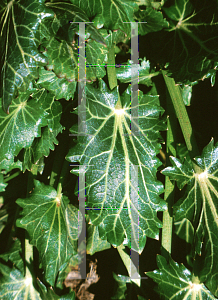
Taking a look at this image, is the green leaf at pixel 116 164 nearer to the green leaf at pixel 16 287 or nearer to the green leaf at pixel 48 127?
the green leaf at pixel 48 127

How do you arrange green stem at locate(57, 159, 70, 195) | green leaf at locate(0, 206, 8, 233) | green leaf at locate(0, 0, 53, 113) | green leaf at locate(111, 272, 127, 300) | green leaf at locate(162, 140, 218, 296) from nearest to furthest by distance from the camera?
green leaf at locate(0, 0, 53, 113)
green leaf at locate(162, 140, 218, 296)
green stem at locate(57, 159, 70, 195)
green leaf at locate(111, 272, 127, 300)
green leaf at locate(0, 206, 8, 233)

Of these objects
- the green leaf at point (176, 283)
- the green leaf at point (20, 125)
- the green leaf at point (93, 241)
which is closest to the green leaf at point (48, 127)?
the green leaf at point (20, 125)

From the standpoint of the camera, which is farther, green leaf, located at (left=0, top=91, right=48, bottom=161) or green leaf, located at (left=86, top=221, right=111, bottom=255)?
green leaf, located at (left=86, top=221, right=111, bottom=255)

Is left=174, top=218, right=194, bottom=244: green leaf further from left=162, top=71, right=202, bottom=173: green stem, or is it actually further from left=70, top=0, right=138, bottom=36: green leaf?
left=70, top=0, right=138, bottom=36: green leaf

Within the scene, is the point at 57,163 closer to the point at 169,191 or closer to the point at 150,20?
the point at 169,191

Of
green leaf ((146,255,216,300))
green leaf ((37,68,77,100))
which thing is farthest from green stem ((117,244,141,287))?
green leaf ((37,68,77,100))

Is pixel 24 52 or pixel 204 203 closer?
pixel 24 52

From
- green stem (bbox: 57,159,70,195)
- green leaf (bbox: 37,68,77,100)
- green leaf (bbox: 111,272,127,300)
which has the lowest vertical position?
green leaf (bbox: 111,272,127,300)

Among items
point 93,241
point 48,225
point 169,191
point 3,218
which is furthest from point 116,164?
point 3,218
